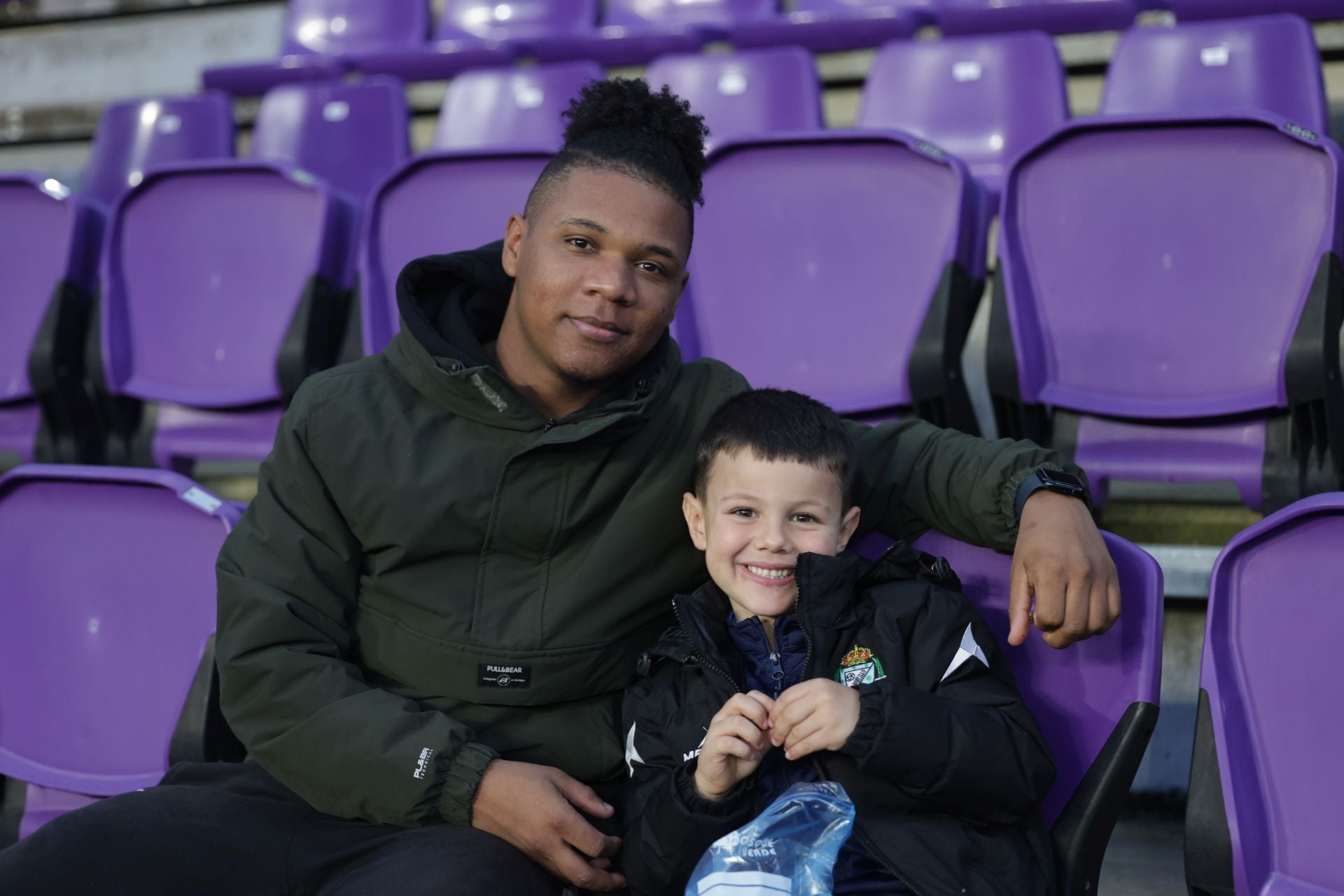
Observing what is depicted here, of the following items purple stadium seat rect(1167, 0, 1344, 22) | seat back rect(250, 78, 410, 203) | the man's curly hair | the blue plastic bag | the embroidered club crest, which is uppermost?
purple stadium seat rect(1167, 0, 1344, 22)

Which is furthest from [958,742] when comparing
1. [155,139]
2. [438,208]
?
[155,139]

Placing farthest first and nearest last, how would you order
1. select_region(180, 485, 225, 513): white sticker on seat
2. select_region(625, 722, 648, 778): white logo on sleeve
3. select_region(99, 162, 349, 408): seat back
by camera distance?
1. select_region(99, 162, 349, 408): seat back
2. select_region(180, 485, 225, 513): white sticker on seat
3. select_region(625, 722, 648, 778): white logo on sleeve

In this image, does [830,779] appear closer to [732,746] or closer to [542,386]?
[732,746]

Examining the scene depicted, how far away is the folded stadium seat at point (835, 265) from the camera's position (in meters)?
2.51

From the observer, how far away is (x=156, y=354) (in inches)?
121

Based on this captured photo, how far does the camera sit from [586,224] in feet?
5.53

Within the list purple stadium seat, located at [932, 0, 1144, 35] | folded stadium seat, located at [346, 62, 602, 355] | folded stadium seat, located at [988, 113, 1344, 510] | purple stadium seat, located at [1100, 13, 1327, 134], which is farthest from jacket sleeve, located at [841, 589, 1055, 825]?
purple stadium seat, located at [932, 0, 1144, 35]

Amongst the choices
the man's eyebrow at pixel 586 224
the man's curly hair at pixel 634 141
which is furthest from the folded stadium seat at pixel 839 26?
the man's eyebrow at pixel 586 224

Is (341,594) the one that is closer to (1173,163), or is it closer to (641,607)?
(641,607)

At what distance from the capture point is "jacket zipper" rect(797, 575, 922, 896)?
4.29 feet

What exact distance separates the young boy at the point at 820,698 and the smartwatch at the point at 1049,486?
12 cm

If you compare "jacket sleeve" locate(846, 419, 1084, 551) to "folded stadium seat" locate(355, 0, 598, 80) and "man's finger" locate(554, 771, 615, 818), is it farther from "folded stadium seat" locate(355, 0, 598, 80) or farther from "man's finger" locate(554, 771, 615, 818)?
"folded stadium seat" locate(355, 0, 598, 80)

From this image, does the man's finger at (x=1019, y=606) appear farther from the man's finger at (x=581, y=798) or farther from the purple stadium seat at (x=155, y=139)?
the purple stadium seat at (x=155, y=139)

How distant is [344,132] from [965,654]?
327 centimetres
